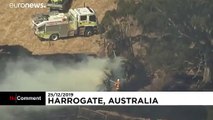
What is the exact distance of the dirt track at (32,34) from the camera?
14.1 feet

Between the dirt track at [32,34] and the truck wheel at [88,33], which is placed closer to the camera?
the dirt track at [32,34]

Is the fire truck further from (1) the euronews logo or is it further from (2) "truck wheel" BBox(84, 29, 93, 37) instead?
(1) the euronews logo

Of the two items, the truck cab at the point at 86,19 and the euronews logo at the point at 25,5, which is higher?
the euronews logo at the point at 25,5

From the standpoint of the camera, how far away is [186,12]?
4316 mm

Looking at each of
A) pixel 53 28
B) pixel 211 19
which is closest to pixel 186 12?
pixel 211 19

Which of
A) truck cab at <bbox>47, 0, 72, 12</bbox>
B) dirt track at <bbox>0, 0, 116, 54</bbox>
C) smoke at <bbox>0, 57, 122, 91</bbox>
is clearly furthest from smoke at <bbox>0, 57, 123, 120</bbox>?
truck cab at <bbox>47, 0, 72, 12</bbox>

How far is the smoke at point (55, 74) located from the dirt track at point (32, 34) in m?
0.16

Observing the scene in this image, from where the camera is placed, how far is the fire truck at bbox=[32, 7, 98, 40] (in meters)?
4.38

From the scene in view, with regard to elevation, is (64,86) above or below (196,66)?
below

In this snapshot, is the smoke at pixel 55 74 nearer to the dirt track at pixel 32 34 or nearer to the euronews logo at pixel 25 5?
the dirt track at pixel 32 34

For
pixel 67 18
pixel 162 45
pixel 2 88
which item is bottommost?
pixel 2 88

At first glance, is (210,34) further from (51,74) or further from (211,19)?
(51,74)

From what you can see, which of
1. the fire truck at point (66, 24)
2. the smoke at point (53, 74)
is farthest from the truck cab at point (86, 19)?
the smoke at point (53, 74)

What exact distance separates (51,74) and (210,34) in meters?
2.16
